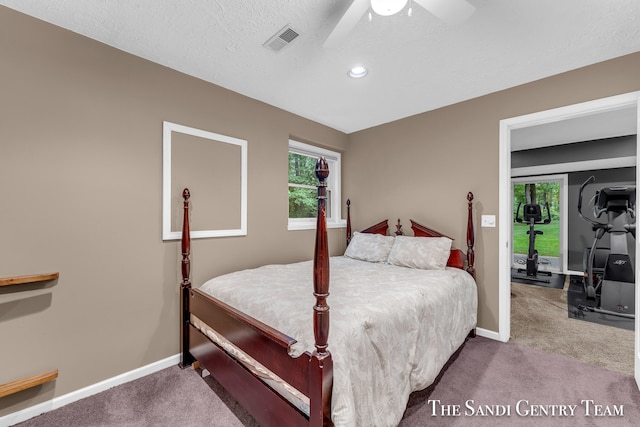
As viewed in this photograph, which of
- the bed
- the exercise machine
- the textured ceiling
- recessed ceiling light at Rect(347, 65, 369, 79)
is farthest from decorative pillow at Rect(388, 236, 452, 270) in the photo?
the exercise machine

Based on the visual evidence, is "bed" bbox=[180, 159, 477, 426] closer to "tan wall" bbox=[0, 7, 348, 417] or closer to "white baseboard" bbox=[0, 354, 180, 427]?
"white baseboard" bbox=[0, 354, 180, 427]

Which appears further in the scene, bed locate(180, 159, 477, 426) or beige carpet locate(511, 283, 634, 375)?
beige carpet locate(511, 283, 634, 375)

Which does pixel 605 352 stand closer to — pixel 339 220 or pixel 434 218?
pixel 434 218

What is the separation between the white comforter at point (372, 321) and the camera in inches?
52.1

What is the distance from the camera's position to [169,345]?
7.70 ft

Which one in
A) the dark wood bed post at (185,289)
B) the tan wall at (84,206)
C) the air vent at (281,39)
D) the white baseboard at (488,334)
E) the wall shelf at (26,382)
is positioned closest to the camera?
the wall shelf at (26,382)

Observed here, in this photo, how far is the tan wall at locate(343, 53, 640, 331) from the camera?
7.89 ft

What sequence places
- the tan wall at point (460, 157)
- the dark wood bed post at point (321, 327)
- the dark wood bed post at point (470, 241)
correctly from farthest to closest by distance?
1. the dark wood bed post at point (470, 241)
2. the tan wall at point (460, 157)
3. the dark wood bed post at point (321, 327)

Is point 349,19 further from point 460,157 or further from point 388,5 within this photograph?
point 460,157

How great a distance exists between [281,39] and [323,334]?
192 centimetres

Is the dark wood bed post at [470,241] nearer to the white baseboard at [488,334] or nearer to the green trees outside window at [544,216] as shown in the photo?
the white baseboard at [488,334]

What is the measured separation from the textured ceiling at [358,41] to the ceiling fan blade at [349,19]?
188mm

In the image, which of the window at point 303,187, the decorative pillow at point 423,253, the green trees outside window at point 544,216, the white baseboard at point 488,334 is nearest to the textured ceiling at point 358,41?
the window at point 303,187

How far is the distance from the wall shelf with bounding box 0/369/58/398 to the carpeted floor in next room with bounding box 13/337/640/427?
231 millimetres
